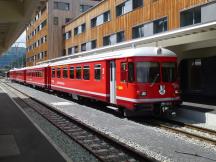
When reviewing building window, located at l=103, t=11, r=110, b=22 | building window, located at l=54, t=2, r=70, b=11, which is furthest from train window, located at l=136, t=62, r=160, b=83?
building window, located at l=54, t=2, r=70, b=11

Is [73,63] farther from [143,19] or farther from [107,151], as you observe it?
Result: [107,151]

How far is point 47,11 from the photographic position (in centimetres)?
6744

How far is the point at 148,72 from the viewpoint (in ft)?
51.4

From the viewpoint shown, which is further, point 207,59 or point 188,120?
→ point 207,59

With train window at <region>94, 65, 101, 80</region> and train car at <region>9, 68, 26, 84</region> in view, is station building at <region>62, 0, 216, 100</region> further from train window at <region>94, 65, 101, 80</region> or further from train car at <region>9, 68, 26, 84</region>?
train car at <region>9, 68, 26, 84</region>

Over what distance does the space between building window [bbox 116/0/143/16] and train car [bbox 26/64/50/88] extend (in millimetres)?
8763

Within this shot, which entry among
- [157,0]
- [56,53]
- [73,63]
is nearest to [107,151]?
[73,63]

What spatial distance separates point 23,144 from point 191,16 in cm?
1674

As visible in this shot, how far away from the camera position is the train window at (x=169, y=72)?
16.1 metres

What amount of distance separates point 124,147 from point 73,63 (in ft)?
47.8

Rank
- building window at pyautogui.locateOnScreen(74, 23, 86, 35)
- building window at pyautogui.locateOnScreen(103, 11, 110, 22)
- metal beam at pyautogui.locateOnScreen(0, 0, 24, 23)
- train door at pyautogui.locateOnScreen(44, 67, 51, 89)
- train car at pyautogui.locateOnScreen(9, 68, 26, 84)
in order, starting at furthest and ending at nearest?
train car at pyautogui.locateOnScreen(9, 68, 26, 84), building window at pyautogui.locateOnScreen(74, 23, 86, 35), building window at pyautogui.locateOnScreen(103, 11, 110, 22), train door at pyautogui.locateOnScreen(44, 67, 51, 89), metal beam at pyautogui.locateOnScreen(0, 0, 24, 23)

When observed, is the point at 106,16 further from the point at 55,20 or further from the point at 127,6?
the point at 55,20

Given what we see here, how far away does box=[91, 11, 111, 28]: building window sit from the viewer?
136 ft

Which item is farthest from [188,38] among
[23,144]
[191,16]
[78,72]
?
[23,144]
